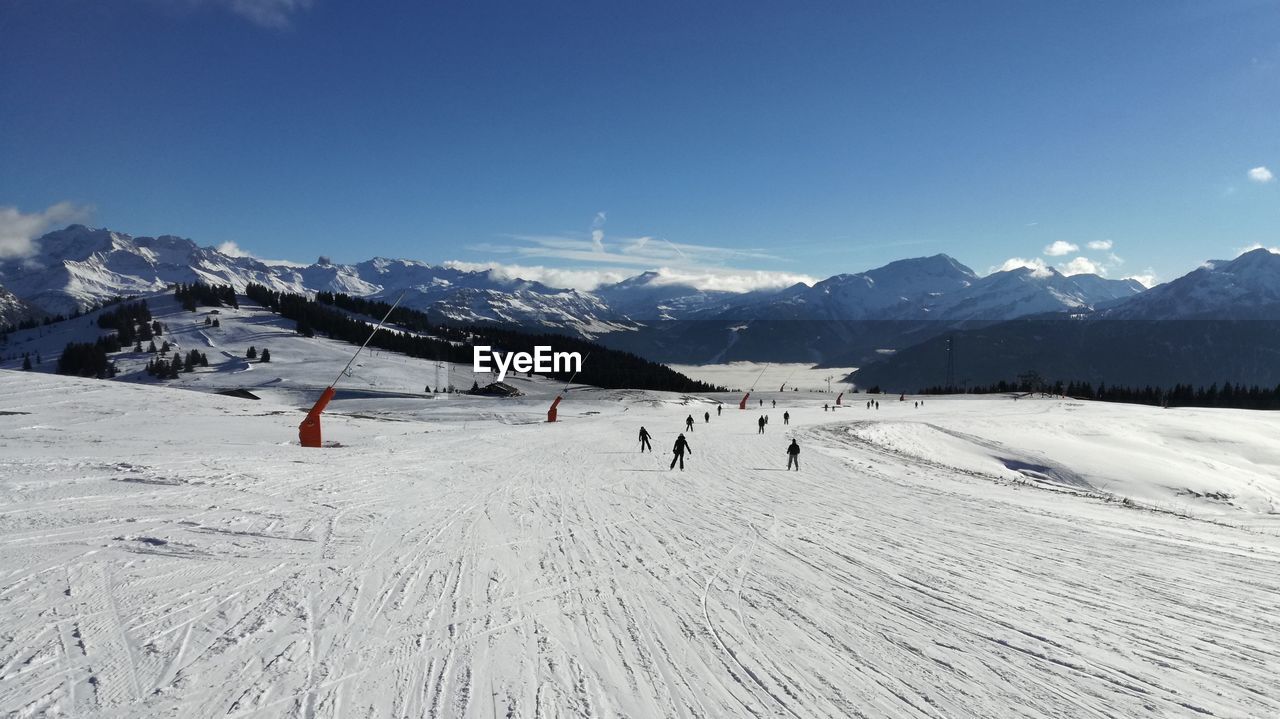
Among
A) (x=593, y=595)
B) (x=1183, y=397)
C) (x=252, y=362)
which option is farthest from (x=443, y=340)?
(x=1183, y=397)

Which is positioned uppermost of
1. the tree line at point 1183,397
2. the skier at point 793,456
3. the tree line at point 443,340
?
the tree line at point 443,340

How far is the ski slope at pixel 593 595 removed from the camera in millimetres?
5891

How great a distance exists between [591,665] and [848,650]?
9.75ft

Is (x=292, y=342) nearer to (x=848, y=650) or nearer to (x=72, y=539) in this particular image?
(x=72, y=539)

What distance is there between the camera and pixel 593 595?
862 cm

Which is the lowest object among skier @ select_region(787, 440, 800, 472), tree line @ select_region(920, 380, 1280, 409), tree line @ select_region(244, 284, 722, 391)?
skier @ select_region(787, 440, 800, 472)

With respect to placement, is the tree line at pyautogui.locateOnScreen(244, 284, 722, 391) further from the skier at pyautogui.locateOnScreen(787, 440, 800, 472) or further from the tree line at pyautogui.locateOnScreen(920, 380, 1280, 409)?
the skier at pyautogui.locateOnScreen(787, 440, 800, 472)

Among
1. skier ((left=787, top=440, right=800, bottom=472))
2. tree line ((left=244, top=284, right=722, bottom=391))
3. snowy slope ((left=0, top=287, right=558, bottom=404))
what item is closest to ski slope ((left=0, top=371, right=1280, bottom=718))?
skier ((left=787, top=440, right=800, bottom=472))

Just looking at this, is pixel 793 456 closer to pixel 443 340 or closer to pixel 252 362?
pixel 252 362

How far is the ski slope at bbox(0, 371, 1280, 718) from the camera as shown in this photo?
589 centimetres

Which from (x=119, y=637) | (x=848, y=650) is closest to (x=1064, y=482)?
(x=848, y=650)

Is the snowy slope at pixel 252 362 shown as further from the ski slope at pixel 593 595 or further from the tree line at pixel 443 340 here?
the ski slope at pixel 593 595

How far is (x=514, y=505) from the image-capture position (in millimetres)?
14984

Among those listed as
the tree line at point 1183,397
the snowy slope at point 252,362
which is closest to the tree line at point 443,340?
the snowy slope at point 252,362
